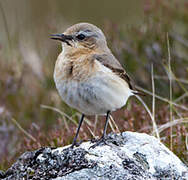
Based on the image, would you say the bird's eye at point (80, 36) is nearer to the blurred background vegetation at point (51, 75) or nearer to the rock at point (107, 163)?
the blurred background vegetation at point (51, 75)

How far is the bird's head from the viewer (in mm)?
5082

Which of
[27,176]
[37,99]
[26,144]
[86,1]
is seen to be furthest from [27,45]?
[86,1]

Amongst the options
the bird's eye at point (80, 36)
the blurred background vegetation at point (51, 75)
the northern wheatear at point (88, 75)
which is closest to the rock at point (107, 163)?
the northern wheatear at point (88, 75)

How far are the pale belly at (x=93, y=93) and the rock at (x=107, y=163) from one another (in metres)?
0.44

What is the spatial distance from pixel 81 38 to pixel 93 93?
910 millimetres

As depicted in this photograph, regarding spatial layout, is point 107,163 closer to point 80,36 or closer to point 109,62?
point 109,62

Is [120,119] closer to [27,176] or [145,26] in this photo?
[27,176]

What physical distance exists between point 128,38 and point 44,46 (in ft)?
7.16

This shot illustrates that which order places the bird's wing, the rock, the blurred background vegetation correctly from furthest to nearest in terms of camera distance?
the blurred background vegetation < the bird's wing < the rock

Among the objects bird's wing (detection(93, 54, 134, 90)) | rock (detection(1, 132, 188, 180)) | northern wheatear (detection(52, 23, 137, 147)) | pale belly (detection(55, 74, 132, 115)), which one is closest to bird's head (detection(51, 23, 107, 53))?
northern wheatear (detection(52, 23, 137, 147))

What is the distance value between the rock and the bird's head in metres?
1.26

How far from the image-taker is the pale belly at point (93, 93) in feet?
14.9

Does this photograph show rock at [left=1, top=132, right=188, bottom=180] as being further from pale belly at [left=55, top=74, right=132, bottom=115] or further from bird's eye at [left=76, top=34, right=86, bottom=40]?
bird's eye at [left=76, top=34, right=86, bottom=40]

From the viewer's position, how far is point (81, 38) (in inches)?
203
